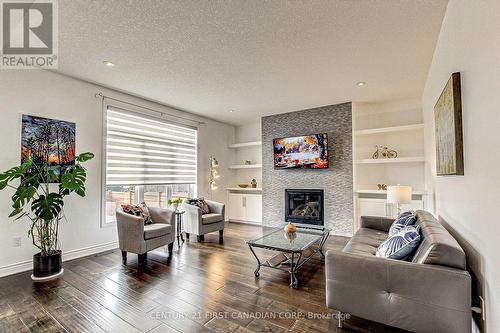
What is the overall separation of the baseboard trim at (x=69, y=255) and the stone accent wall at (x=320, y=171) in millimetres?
3348

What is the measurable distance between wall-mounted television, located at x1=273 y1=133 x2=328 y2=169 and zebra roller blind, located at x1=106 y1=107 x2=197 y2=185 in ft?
6.70

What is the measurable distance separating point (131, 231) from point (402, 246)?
320 cm

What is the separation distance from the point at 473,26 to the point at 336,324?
2346 mm

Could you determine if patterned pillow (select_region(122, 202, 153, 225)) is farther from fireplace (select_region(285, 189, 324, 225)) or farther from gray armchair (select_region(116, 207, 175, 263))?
fireplace (select_region(285, 189, 324, 225))

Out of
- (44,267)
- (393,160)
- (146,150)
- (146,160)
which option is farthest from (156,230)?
(393,160)

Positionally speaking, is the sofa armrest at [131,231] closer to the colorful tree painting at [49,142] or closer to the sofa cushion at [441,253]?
the colorful tree painting at [49,142]

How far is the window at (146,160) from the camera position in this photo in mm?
4035

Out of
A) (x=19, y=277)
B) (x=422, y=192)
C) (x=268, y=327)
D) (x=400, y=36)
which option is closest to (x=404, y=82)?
(x=400, y=36)

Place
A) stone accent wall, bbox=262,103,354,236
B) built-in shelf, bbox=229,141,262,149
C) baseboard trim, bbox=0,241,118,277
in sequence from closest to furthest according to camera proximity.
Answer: baseboard trim, bbox=0,241,118,277 < stone accent wall, bbox=262,103,354,236 < built-in shelf, bbox=229,141,262,149

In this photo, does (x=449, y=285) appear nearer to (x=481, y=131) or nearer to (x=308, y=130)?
(x=481, y=131)

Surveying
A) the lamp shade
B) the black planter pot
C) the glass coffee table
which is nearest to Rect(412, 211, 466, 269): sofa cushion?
the glass coffee table

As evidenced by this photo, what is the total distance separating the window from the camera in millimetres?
4035

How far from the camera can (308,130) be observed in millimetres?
5297

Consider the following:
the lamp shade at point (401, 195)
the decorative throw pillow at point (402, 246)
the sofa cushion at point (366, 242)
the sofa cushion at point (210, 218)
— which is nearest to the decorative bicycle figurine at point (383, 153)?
the lamp shade at point (401, 195)
